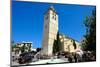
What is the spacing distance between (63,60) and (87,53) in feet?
1.20

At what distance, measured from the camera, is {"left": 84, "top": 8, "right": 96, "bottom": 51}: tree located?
9.91 feet

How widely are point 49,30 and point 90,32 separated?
59 centimetres

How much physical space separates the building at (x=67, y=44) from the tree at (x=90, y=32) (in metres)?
0.18

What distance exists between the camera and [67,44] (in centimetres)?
293

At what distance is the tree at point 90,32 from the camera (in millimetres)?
3021

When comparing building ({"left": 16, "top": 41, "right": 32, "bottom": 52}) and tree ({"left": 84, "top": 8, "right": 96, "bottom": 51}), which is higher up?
tree ({"left": 84, "top": 8, "right": 96, "bottom": 51})

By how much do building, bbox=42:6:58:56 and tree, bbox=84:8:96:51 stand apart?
17.5 inches

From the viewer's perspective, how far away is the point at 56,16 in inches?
112

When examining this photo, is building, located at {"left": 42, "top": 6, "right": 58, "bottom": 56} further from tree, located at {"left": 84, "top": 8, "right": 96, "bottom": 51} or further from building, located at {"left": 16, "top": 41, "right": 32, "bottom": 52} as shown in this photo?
tree, located at {"left": 84, "top": 8, "right": 96, "bottom": 51}

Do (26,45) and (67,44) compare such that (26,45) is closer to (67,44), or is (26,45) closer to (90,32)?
(67,44)

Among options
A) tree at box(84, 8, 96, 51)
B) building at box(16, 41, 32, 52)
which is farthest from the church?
tree at box(84, 8, 96, 51)

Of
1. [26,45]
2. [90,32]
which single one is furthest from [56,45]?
[90,32]

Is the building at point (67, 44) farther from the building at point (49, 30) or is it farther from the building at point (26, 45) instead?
the building at point (26, 45)

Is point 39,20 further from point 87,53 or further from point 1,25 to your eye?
point 87,53
